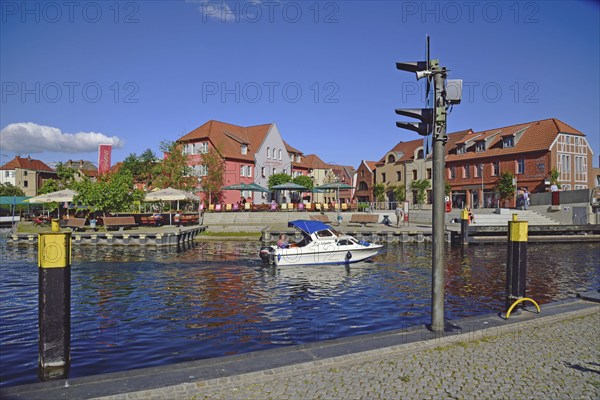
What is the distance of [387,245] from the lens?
1441 inches

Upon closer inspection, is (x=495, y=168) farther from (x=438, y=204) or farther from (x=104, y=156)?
(x=438, y=204)

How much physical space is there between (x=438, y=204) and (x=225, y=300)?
9639mm

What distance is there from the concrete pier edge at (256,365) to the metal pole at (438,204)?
51cm

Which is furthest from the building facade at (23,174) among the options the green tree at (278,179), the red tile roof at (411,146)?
the red tile roof at (411,146)

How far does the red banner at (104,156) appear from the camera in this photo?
61688mm

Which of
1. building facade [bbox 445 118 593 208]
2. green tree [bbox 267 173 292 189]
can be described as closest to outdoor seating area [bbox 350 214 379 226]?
building facade [bbox 445 118 593 208]

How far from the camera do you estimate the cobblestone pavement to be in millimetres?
5934

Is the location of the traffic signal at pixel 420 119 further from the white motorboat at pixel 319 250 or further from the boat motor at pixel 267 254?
the boat motor at pixel 267 254

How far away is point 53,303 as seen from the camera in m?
7.10

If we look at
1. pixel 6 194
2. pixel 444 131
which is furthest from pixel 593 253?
pixel 6 194

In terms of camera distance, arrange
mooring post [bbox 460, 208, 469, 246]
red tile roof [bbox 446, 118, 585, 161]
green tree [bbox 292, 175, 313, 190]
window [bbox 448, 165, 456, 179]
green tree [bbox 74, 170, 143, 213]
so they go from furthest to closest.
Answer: green tree [bbox 292, 175, 313, 190]
window [bbox 448, 165, 456, 179]
red tile roof [bbox 446, 118, 585, 161]
green tree [bbox 74, 170, 143, 213]
mooring post [bbox 460, 208, 469, 246]

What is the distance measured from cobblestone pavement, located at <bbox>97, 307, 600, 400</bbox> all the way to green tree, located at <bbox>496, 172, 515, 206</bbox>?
164 ft

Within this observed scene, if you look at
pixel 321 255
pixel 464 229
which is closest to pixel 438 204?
pixel 321 255

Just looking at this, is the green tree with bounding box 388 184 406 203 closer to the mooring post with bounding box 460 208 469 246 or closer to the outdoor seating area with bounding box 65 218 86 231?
the mooring post with bounding box 460 208 469 246
